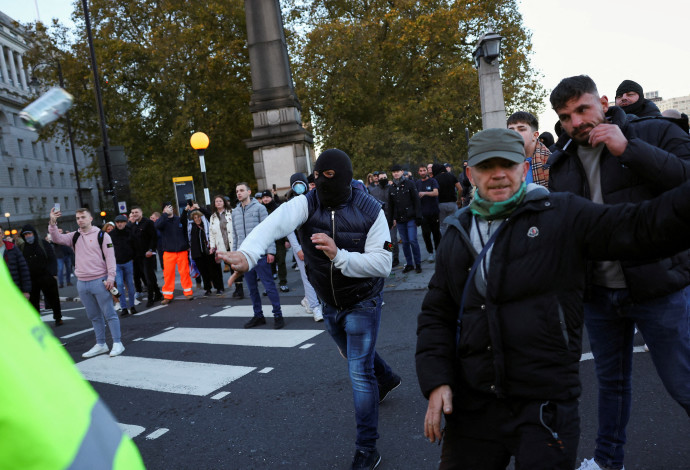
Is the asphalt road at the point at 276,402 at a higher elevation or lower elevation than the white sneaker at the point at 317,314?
lower

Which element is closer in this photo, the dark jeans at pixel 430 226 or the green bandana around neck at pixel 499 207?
the green bandana around neck at pixel 499 207

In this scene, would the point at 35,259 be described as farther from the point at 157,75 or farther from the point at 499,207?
the point at 157,75

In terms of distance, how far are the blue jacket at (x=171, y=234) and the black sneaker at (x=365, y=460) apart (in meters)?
8.58

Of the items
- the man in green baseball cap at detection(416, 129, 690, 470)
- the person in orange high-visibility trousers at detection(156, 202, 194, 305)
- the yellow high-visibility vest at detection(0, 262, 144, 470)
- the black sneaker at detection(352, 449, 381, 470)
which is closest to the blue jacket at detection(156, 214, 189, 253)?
the person in orange high-visibility trousers at detection(156, 202, 194, 305)

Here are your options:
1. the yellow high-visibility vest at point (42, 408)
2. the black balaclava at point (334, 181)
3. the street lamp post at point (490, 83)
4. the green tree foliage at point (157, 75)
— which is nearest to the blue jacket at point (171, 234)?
the street lamp post at point (490, 83)

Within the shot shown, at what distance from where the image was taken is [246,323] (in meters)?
8.03

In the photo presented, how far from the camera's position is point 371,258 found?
3.48 meters

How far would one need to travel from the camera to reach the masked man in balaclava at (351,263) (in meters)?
3.42

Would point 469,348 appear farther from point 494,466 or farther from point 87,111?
point 87,111

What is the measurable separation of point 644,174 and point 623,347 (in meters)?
0.99

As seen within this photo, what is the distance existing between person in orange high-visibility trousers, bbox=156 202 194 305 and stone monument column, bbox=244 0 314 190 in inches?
114

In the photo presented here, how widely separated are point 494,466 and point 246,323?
6.34m

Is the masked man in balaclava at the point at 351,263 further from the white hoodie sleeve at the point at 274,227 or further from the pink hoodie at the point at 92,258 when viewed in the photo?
the pink hoodie at the point at 92,258

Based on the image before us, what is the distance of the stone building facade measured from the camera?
49.6m
